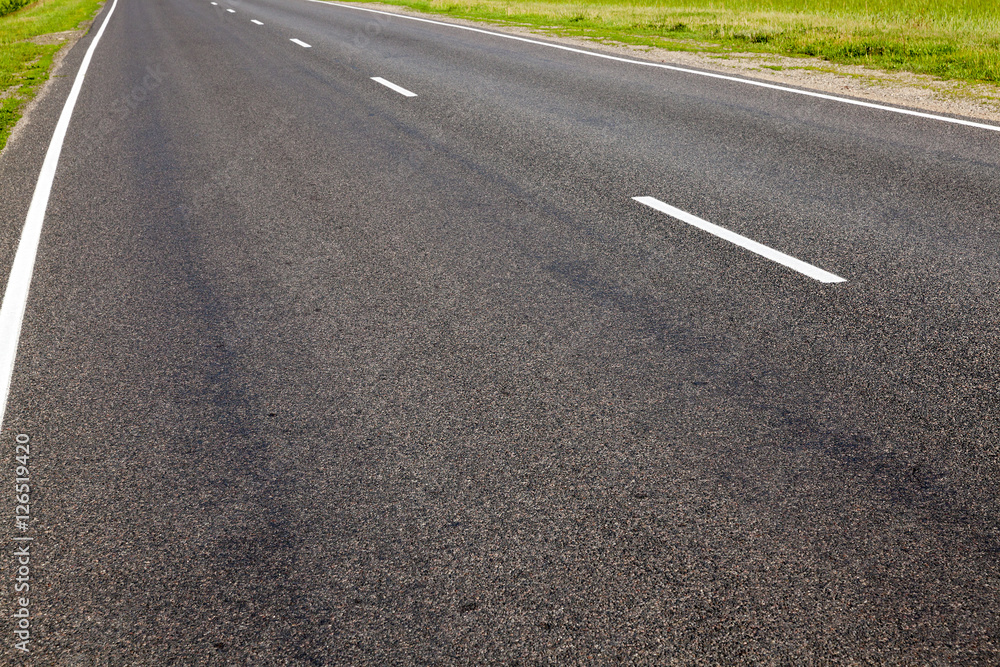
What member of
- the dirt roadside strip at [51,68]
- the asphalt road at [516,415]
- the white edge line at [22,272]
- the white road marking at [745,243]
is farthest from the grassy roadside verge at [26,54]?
the white road marking at [745,243]

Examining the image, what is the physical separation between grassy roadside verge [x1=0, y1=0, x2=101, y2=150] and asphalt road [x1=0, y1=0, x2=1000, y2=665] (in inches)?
245

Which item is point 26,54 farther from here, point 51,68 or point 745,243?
point 745,243

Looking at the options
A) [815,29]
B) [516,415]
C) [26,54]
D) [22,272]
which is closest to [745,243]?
[516,415]

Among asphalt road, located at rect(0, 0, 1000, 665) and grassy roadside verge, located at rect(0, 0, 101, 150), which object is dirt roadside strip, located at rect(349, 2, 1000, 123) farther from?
grassy roadside verge, located at rect(0, 0, 101, 150)

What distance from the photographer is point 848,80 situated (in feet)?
36.2

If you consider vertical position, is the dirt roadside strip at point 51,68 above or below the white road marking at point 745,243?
above

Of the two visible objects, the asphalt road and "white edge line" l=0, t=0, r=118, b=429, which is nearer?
the asphalt road

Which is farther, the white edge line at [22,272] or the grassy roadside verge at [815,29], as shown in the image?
the grassy roadside verge at [815,29]

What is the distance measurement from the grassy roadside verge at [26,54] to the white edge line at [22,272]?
81.9 inches

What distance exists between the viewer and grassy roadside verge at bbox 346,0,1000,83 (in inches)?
484

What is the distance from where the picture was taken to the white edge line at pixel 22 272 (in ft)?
12.9

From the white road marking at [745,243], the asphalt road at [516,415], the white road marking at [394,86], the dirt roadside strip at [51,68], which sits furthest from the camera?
the white road marking at [394,86]

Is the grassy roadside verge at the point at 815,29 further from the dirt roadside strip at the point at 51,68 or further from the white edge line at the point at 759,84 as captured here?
the dirt roadside strip at the point at 51,68

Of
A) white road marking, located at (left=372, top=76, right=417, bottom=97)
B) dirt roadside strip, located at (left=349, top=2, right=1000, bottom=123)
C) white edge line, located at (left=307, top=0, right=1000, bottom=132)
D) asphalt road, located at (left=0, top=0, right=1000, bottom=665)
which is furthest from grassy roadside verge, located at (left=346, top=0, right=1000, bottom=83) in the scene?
white road marking, located at (left=372, top=76, right=417, bottom=97)
